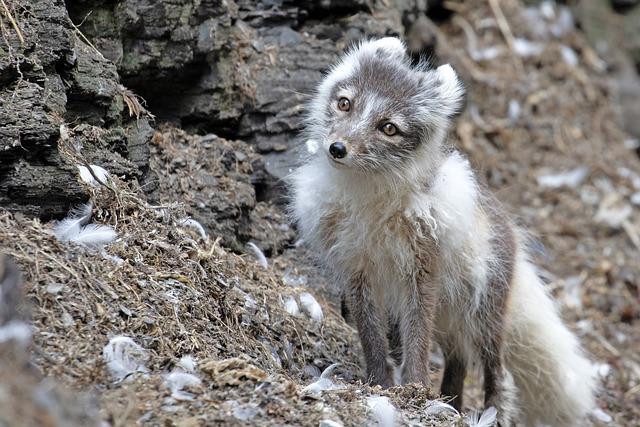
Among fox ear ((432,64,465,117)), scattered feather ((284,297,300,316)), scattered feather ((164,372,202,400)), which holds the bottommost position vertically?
scattered feather ((284,297,300,316))

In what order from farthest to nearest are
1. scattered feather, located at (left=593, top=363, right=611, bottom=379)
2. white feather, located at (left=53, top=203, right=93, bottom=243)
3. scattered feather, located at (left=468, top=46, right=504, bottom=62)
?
scattered feather, located at (left=468, top=46, right=504, bottom=62), scattered feather, located at (left=593, top=363, right=611, bottom=379), white feather, located at (left=53, top=203, right=93, bottom=243)

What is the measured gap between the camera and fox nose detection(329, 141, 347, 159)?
501 cm

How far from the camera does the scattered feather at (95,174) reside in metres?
4.81

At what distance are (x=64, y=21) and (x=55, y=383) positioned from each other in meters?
2.37

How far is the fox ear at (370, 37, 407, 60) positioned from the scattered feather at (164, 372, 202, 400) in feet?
8.87

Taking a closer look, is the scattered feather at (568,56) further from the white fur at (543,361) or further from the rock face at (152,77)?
the white fur at (543,361)

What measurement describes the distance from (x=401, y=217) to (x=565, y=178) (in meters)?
5.34

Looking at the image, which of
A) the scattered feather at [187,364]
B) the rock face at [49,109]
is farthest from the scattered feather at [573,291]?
the scattered feather at [187,364]

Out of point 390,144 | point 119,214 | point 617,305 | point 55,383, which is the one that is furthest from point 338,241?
point 617,305

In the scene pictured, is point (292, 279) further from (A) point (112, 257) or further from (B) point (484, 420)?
(A) point (112, 257)

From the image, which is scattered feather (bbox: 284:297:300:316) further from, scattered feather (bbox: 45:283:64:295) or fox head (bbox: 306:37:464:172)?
scattered feather (bbox: 45:283:64:295)

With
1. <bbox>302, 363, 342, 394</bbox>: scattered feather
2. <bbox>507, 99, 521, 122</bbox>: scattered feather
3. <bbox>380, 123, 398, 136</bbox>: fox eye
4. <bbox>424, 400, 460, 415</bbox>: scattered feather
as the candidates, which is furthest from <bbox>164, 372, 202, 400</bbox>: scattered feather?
<bbox>507, 99, 521, 122</bbox>: scattered feather

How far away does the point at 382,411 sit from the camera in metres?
4.15

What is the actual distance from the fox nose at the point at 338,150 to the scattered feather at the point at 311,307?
1345 millimetres
